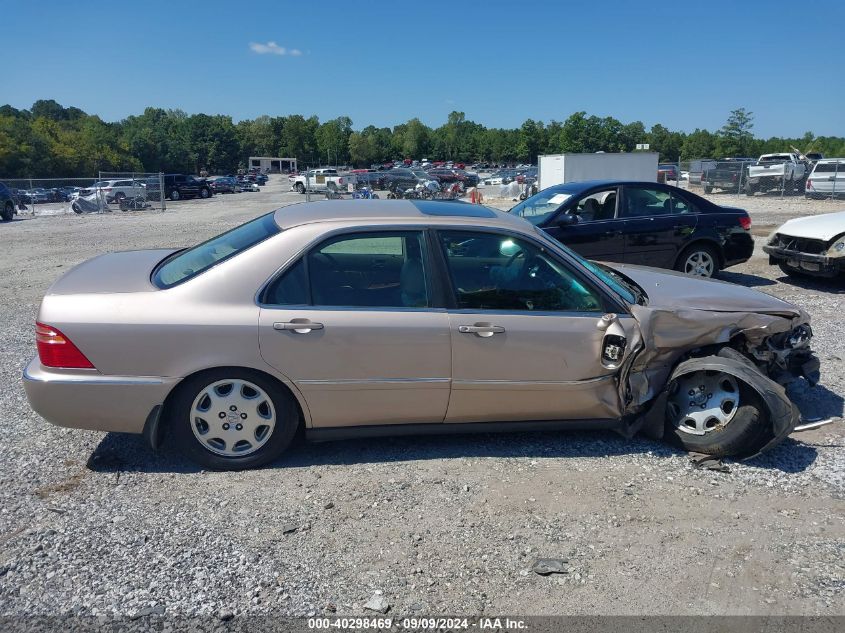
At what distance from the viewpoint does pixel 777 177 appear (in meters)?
30.0

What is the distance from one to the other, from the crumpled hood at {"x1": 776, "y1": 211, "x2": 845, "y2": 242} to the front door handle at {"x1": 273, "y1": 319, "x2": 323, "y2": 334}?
7.93 m

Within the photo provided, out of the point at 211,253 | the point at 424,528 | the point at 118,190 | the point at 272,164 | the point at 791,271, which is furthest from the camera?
the point at 272,164

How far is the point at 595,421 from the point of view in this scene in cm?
421

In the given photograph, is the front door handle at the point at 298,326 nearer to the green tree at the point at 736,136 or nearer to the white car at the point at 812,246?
the white car at the point at 812,246

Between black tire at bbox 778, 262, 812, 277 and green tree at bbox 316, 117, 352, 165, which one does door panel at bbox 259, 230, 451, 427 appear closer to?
black tire at bbox 778, 262, 812, 277

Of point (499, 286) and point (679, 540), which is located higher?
point (499, 286)

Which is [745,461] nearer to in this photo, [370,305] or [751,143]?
[370,305]

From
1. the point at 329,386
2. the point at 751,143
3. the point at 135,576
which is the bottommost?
the point at 135,576

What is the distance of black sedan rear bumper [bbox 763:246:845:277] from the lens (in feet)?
28.7

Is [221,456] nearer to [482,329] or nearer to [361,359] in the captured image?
[361,359]

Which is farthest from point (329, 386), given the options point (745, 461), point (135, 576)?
point (745, 461)

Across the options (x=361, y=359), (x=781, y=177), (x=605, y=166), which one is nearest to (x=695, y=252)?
(x=361, y=359)

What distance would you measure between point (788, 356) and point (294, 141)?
141m

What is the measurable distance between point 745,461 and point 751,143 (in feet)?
278
